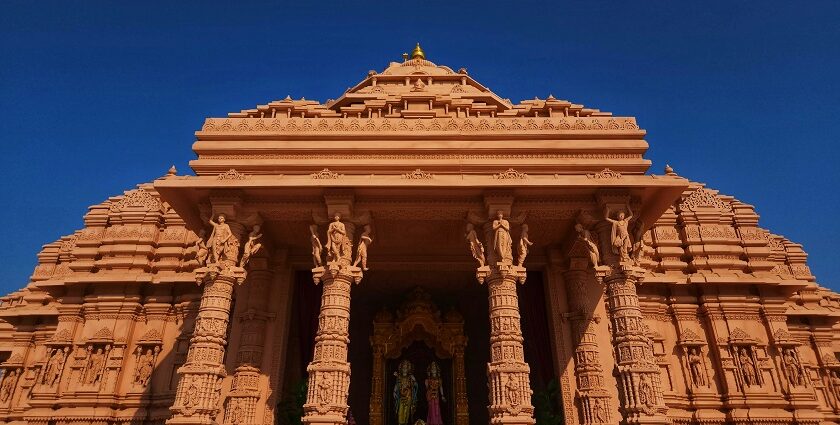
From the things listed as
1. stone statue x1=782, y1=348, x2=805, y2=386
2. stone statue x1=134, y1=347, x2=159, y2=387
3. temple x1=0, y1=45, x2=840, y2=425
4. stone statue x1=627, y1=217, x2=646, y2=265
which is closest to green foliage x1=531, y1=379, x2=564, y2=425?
temple x1=0, y1=45, x2=840, y2=425

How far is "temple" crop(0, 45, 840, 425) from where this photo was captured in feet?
36.8

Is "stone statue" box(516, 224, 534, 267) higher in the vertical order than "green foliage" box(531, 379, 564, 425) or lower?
higher

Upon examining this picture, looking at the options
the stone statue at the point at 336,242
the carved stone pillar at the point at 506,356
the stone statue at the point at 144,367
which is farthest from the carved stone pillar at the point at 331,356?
the stone statue at the point at 144,367

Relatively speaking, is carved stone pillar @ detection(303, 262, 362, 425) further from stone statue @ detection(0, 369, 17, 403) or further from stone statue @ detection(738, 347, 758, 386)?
stone statue @ detection(0, 369, 17, 403)

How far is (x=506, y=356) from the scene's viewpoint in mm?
10453

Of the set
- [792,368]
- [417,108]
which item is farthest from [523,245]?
[792,368]

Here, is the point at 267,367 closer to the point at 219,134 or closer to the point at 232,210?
the point at 232,210

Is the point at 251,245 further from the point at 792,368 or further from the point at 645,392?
the point at 792,368

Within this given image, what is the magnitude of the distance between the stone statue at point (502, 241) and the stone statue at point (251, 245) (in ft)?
18.5

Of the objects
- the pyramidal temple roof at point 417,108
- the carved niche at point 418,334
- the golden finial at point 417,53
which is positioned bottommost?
the carved niche at point 418,334

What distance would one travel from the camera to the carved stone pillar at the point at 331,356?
10047 millimetres

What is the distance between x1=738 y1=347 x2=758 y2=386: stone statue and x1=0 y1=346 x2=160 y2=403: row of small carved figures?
1787 cm

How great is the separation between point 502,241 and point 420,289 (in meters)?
5.63

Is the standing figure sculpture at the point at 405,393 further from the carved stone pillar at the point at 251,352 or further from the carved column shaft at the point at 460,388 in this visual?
the carved stone pillar at the point at 251,352
